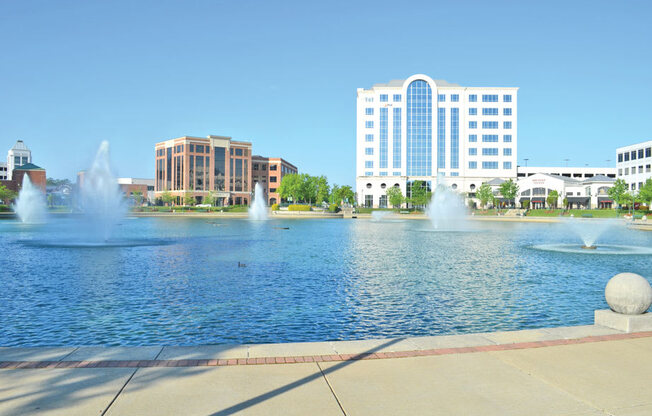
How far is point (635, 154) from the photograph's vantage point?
11975 cm

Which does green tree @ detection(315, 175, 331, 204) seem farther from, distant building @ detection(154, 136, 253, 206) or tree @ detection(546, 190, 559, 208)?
tree @ detection(546, 190, 559, 208)

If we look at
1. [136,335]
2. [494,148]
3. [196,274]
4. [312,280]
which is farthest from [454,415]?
[494,148]

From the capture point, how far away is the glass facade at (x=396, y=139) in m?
121

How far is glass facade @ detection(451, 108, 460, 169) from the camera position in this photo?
Result: 398 feet

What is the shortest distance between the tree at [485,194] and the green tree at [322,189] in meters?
48.5

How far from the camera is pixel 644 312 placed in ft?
32.7

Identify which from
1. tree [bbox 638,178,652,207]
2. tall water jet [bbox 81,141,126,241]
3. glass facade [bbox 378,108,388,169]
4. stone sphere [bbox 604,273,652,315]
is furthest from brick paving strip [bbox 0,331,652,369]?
glass facade [bbox 378,108,388,169]

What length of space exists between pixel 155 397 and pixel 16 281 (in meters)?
15.0

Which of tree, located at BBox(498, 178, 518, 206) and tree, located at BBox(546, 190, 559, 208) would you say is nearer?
tree, located at BBox(498, 178, 518, 206)

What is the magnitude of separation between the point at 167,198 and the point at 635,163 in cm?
12780

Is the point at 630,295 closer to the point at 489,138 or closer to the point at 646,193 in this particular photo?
the point at 646,193

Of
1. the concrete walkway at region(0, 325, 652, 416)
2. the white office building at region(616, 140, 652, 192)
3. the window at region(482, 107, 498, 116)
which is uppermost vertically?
the window at region(482, 107, 498, 116)

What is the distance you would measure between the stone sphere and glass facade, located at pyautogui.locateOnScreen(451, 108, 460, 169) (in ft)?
381

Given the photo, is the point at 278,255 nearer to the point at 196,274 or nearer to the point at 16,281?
the point at 196,274
